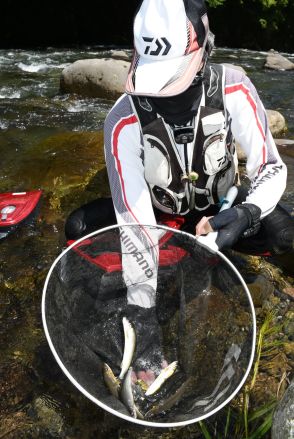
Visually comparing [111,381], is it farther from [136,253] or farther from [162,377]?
[136,253]

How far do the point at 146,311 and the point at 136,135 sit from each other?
1153 millimetres

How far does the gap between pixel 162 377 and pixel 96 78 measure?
7462 mm

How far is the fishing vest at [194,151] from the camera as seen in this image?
280cm

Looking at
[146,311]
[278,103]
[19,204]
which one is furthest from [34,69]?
[146,311]

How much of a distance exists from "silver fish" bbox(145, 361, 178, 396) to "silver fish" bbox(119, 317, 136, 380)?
16cm

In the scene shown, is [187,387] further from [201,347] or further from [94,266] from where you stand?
[94,266]

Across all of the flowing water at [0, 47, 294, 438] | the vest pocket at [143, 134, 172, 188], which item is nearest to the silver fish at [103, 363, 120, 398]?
the flowing water at [0, 47, 294, 438]

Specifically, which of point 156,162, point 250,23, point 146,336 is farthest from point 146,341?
point 250,23

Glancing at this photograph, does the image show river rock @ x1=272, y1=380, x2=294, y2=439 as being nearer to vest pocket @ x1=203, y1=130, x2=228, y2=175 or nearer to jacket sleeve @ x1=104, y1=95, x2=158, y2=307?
jacket sleeve @ x1=104, y1=95, x2=158, y2=307

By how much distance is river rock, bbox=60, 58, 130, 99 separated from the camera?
8.58 m

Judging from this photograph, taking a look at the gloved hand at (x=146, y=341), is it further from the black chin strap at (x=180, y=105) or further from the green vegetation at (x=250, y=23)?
the green vegetation at (x=250, y=23)

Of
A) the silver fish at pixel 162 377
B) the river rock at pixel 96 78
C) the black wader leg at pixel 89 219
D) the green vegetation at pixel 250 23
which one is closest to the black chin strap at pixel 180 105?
the black wader leg at pixel 89 219

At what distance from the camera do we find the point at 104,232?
229 centimetres

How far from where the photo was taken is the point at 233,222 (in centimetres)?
252
